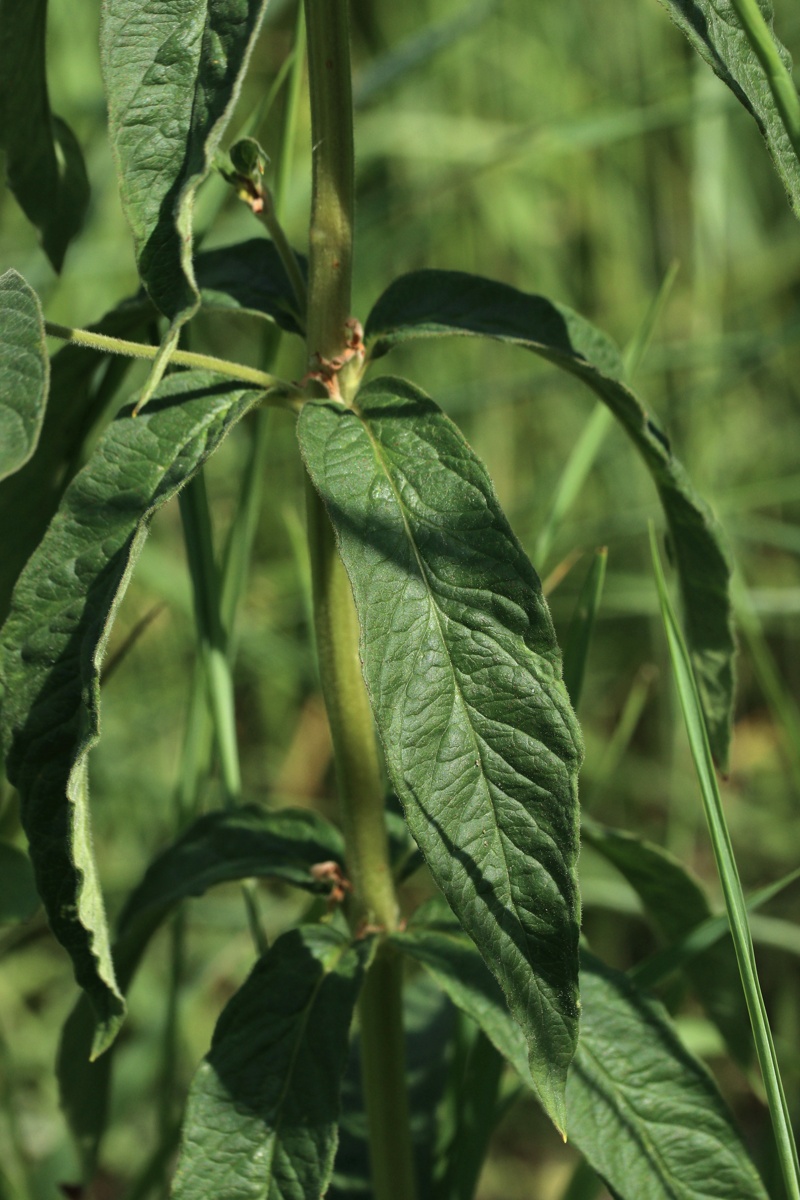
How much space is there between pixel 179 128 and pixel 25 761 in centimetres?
30

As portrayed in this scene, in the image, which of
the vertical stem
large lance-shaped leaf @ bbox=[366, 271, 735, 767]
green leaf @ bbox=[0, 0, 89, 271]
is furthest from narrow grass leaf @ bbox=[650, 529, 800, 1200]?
green leaf @ bbox=[0, 0, 89, 271]

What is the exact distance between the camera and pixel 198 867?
2.55ft

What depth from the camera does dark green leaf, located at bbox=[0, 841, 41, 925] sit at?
2.49 ft

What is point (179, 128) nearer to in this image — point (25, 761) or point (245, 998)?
point (25, 761)

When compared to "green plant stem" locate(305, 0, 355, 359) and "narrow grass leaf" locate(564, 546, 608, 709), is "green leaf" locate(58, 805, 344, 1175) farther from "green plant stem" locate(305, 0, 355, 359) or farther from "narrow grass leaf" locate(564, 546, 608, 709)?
"green plant stem" locate(305, 0, 355, 359)

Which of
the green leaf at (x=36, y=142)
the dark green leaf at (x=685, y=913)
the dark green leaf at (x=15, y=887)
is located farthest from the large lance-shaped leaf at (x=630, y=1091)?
the green leaf at (x=36, y=142)

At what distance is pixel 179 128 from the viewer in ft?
1.71

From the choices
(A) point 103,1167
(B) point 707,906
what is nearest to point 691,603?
(B) point 707,906

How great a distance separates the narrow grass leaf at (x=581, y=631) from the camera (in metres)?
0.80

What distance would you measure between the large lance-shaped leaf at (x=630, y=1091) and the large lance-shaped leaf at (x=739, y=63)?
438mm

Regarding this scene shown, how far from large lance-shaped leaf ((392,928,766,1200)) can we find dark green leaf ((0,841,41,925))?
0.76ft

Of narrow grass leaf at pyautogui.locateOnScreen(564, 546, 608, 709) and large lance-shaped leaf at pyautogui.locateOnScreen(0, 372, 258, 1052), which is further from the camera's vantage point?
narrow grass leaf at pyautogui.locateOnScreen(564, 546, 608, 709)

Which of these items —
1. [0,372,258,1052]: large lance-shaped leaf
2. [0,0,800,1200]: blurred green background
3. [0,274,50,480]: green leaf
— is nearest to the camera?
[0,274,50,480]: green leaf

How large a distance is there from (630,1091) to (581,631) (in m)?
0.28
